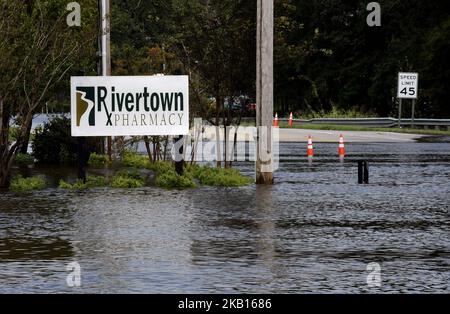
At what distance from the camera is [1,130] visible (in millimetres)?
23469

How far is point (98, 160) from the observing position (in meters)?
31.4

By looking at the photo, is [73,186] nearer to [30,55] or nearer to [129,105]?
[129,105]

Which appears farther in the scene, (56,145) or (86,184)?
(56,145)

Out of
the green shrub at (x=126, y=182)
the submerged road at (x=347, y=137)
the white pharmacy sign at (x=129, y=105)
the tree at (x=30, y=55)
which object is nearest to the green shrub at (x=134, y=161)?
the white pharmacy sign at (x=129, y=105)

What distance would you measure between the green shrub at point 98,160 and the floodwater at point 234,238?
6.93 m

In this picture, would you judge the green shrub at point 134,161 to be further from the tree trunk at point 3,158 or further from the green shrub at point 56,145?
the tree trunk at point 3,158

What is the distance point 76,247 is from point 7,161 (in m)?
8.97

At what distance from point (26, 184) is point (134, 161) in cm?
740

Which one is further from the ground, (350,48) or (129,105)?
(350,48)

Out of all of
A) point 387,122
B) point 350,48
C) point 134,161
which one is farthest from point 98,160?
point 350,48

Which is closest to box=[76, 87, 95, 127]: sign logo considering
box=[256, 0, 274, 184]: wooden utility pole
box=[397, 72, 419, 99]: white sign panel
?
box=[256, 0, 274, 184]: wooden utility pole

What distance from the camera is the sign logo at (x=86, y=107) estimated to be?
971 inches

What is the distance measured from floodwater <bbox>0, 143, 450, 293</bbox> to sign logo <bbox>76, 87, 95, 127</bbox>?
6.69 feet
